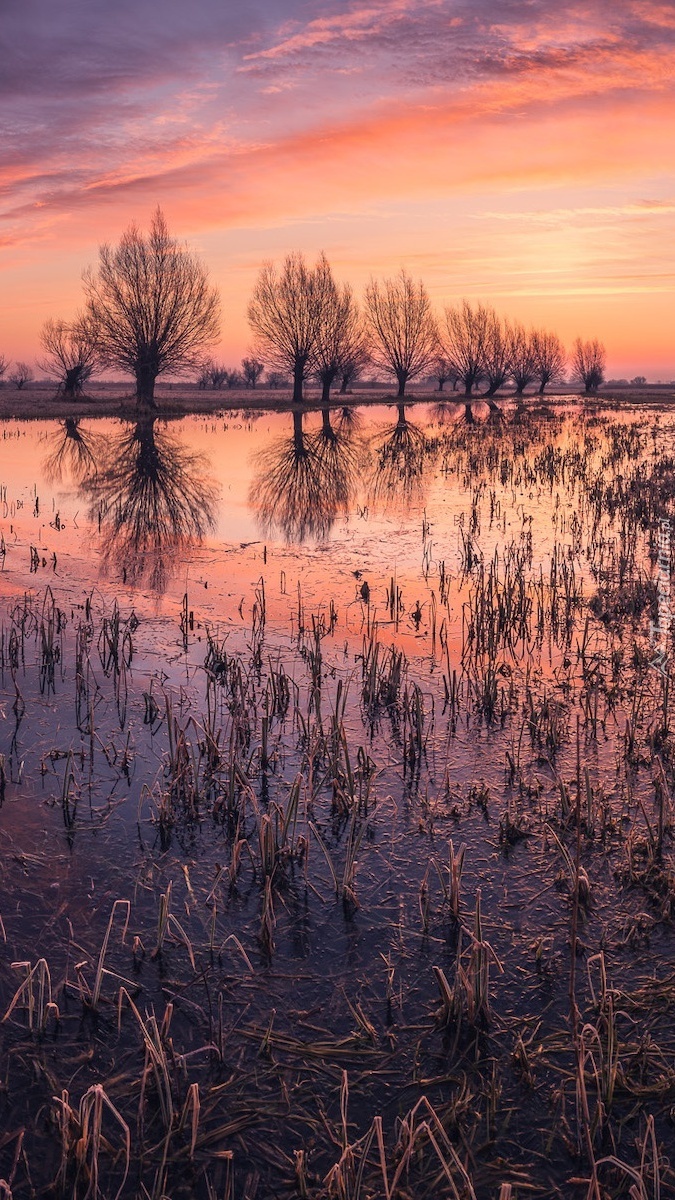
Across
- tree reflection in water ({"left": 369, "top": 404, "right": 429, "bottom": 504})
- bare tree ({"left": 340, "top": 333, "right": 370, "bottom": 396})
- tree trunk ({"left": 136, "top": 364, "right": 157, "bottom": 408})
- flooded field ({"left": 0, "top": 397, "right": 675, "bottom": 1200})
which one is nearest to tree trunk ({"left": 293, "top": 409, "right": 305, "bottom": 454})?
tree reflection in water ({"left": 369, "top": 404, "right": 429, "bottom": 504})

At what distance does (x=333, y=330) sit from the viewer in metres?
63.1

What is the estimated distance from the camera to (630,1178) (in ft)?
9.18

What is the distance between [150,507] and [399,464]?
10022 millimetres

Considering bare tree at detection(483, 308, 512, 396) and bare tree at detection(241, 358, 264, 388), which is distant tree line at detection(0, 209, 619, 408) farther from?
bare tree at detection(241, 358, 264, 388)

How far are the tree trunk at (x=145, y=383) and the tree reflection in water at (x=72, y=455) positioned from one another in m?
14.8

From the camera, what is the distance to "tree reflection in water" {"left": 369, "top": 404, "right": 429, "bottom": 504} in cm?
1989

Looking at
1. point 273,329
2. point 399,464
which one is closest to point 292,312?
point 273,329

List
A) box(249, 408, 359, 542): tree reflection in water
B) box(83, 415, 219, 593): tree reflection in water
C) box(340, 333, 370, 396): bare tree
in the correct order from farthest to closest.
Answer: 1. box(340, 333, 370, 396): bare tree
2. box(249, 408, 359, 542): tree reflection in water
3. box(83, 415, 219, 593): tree reflection in water

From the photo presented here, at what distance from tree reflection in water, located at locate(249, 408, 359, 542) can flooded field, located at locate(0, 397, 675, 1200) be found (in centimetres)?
476

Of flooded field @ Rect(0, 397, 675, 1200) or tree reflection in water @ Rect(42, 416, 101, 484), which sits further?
tree reflection in water @ Rect(42, 416, 101, 484)

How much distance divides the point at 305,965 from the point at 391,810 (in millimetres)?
1511

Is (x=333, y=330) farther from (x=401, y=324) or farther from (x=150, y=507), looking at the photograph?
(x=150, y=507)

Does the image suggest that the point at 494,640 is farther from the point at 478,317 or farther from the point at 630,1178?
the point at 478,317

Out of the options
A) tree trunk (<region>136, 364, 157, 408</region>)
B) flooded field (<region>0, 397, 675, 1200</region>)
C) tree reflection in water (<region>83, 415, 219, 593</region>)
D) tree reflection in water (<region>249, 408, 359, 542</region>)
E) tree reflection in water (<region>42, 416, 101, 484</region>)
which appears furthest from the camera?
Result: tree trunk (<region>136, 364, 157, 408</region>)
